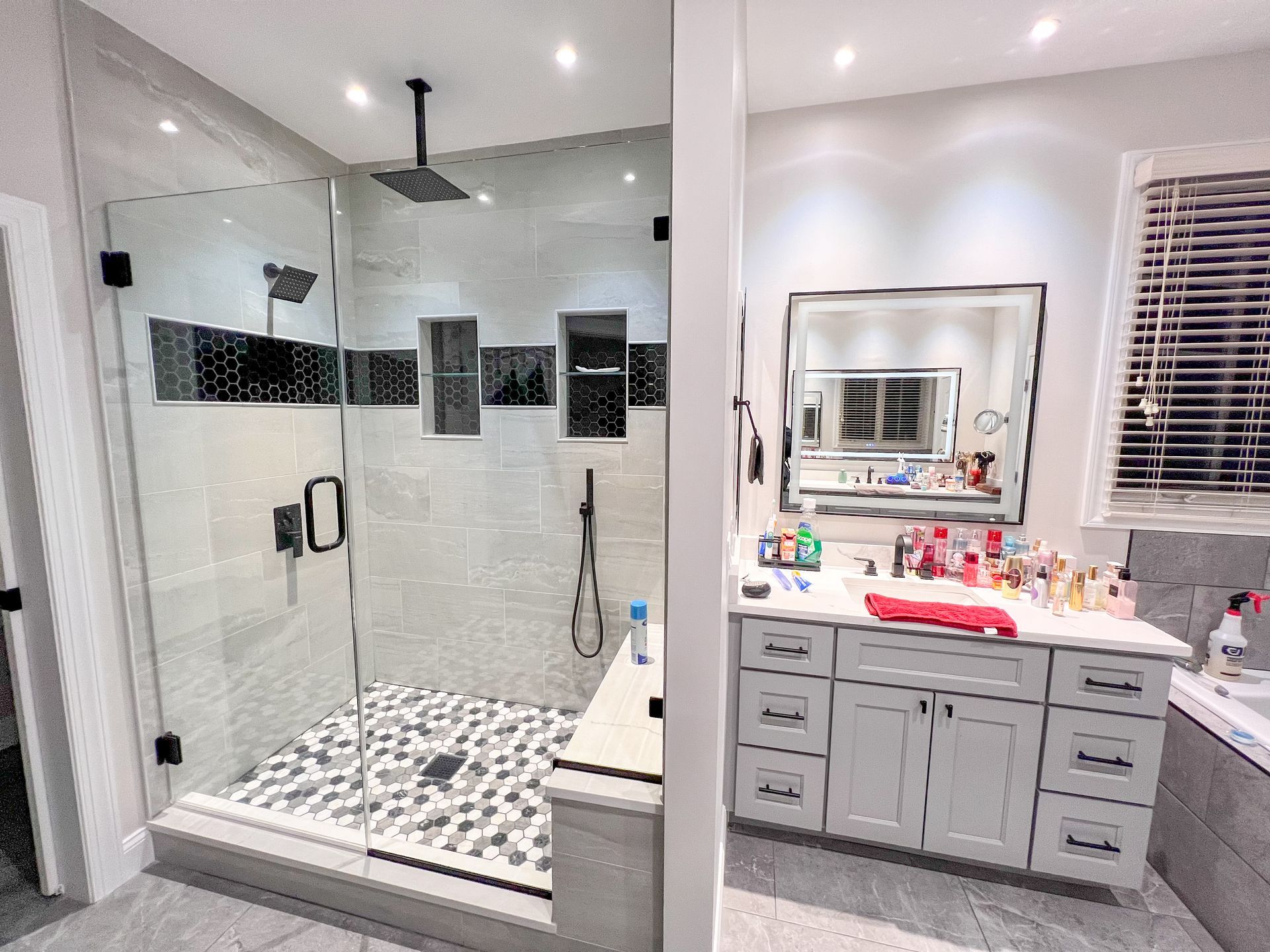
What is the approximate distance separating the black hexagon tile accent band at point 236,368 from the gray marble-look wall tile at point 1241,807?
9.84 ft

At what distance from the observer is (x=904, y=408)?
2082 millimetres

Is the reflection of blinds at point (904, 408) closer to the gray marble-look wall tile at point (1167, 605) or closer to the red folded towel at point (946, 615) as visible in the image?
the red folded towel at point (946, 615)

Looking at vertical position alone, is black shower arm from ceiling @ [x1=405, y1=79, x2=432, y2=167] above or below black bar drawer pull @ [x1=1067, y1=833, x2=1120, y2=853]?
above

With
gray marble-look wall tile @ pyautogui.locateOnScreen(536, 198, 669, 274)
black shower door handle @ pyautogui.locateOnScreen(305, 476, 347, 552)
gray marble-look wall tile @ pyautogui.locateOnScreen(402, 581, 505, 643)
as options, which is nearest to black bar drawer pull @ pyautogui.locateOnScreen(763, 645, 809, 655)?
gray marble-look wall tile @ pyautogui.locateOnScreen(402, 581, 505, 643)

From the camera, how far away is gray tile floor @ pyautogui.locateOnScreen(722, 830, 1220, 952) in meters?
1.50

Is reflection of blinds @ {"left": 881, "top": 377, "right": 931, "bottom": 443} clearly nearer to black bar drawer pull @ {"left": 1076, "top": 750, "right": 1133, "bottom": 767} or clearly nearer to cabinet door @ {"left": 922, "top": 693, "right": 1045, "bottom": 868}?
cabinet door @ {"left": 922, "top": 693, "right": 1045, "bottom": 868}

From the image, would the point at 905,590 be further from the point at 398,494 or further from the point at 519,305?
the point at 398,494

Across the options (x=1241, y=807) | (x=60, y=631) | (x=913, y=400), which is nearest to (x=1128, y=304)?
(x=913, y=400)

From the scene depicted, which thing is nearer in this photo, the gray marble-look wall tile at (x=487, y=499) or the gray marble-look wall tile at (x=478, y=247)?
the gray marble-look wall tile at (x=478, y=247)

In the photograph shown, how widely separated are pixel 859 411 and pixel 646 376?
0.89 meters

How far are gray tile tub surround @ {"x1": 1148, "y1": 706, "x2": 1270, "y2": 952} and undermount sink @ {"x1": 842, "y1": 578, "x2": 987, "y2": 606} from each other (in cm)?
72

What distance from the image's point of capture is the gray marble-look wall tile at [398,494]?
2242 millimetres

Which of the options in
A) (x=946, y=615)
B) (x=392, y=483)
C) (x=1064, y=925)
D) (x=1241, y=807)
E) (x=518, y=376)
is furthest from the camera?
(x=392, y=483)

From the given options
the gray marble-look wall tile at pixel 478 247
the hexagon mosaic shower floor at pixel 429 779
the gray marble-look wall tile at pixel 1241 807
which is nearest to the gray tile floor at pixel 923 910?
the gray marble-look wall tile at pixel 1241 807
